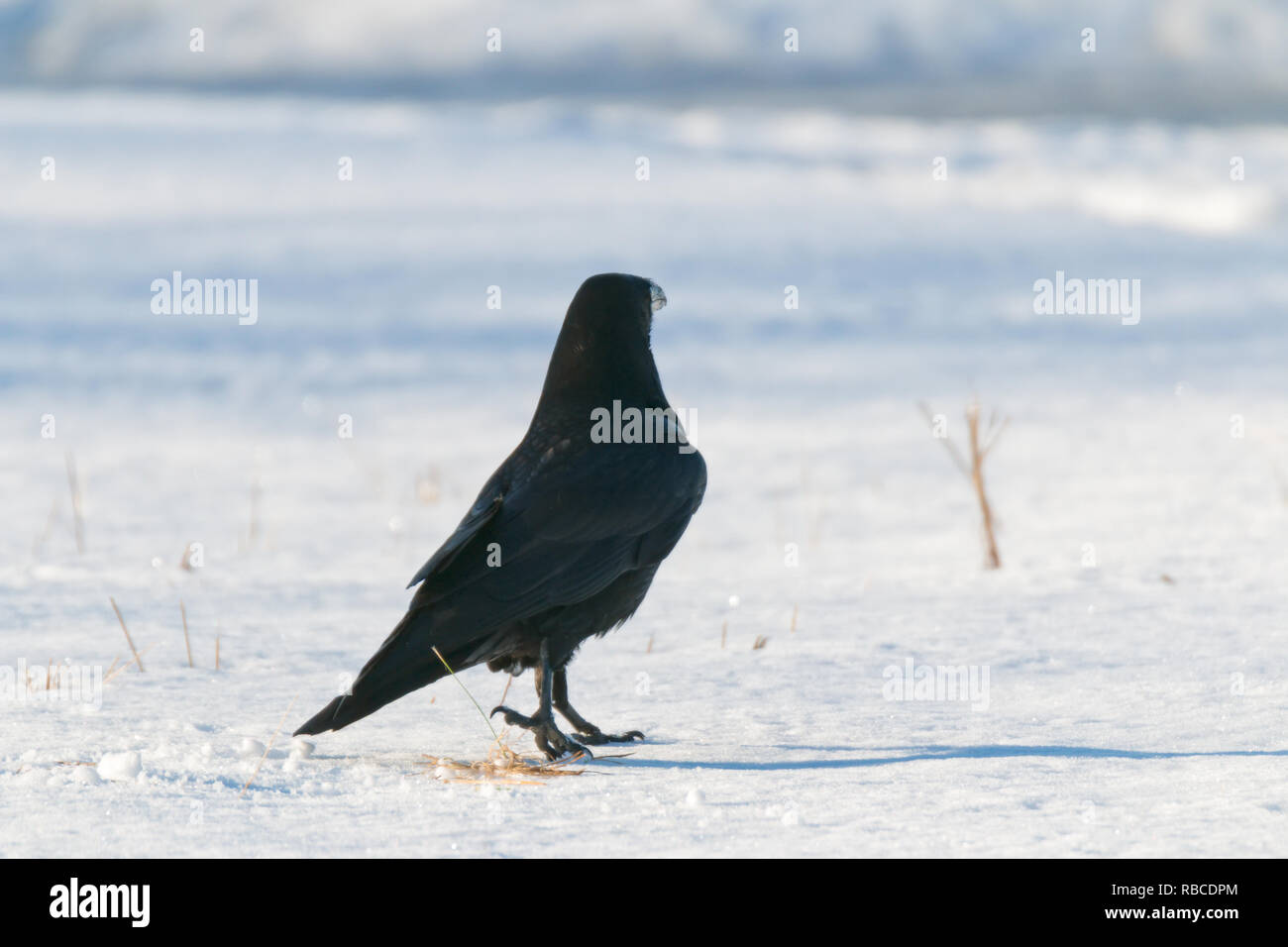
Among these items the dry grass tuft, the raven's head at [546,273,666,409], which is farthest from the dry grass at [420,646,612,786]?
the raven's head at [546,273,666,409]

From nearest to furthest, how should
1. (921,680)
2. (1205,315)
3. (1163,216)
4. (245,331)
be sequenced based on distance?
(921,680) → (245,331) → (1205,315) → (1163,216)

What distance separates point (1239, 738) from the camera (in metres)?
3.17

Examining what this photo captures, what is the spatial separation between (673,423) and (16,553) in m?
3.06

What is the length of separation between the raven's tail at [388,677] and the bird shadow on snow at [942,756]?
1.48 ft

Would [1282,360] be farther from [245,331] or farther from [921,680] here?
[921,680]

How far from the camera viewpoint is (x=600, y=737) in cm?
327

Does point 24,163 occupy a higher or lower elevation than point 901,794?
higher

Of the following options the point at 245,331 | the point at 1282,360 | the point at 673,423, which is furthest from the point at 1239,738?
the point at 245,331

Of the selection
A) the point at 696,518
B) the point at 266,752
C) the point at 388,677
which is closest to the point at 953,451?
the point at 696,518

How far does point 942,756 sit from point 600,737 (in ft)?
2.29

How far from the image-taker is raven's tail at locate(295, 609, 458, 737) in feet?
9.53

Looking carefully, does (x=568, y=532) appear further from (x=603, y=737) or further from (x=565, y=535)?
(x=603, y=737)

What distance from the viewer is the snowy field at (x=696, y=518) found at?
271 cm

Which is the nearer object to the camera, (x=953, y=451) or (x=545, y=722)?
(x=545, y=722)
